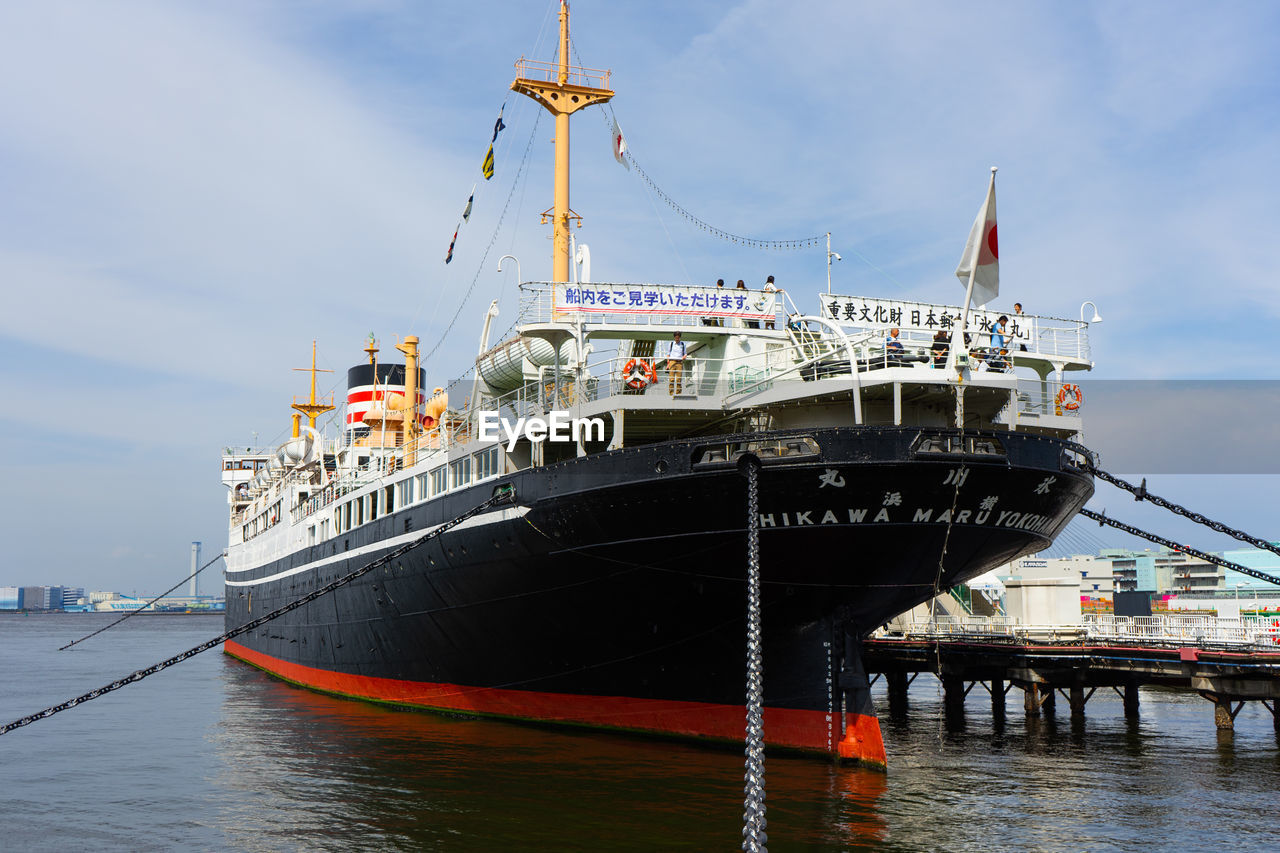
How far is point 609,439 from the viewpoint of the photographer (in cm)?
2297

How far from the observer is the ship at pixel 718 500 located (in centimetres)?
1950

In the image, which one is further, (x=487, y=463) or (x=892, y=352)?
(x=487, y=463)

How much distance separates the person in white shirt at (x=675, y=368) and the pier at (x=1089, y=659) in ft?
29.3

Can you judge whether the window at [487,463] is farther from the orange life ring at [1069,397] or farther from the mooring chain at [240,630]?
the orange life ring at [1069,397]

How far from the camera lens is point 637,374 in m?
21.2

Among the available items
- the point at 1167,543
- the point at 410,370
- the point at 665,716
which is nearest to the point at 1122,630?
the point at 1167,543

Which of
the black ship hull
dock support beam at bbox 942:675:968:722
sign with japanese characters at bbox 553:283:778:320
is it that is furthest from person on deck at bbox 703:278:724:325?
dock support beam at bbox 942:675:968:722

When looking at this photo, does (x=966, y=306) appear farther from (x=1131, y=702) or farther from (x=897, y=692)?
(x=897, y=692)

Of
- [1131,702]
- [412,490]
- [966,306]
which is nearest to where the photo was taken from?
[966,306]

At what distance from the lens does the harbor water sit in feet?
54.2

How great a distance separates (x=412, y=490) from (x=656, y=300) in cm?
1057

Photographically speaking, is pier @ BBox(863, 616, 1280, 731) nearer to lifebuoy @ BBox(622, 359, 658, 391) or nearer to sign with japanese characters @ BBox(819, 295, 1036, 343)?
sign with japanese characters @ BBox(819, 295, 1036, 343)

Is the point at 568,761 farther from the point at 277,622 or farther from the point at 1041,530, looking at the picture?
the point at 277,622

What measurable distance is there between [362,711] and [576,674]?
34.5 ft
